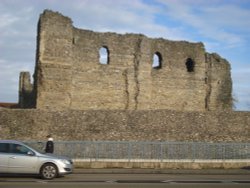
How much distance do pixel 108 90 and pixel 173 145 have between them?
1346 centimetres

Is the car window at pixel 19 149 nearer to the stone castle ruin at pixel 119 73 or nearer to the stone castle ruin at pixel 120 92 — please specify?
the stone castle ruin at pixel 120 92

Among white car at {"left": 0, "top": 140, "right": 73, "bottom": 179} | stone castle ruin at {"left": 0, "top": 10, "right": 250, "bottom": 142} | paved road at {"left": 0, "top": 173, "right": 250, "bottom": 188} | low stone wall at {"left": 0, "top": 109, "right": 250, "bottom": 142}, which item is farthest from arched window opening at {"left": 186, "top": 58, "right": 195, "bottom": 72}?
white car at {"left": 0, "top": 140, "right": 73, "bottom": 179}

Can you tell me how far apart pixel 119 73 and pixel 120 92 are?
1405mm

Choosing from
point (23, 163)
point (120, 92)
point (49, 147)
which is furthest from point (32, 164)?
point (120, 92)

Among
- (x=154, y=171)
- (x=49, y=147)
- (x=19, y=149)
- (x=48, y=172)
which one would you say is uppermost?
(x=49, y=147)

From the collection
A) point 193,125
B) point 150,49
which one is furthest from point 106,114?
point 150,49

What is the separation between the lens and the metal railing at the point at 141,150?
73.9 feet

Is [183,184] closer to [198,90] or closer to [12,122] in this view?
[12,122]

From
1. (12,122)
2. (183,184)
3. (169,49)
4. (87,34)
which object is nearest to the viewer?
(183,184)

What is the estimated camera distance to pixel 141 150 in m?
22.7

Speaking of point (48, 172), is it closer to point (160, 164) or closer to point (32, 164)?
point (32, 164)

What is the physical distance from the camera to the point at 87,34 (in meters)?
35.3

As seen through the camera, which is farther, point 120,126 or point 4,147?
point 120,126

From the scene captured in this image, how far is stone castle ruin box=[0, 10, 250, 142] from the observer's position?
28.7m
